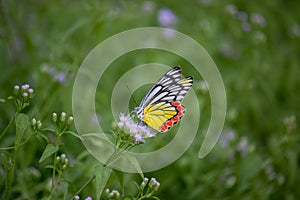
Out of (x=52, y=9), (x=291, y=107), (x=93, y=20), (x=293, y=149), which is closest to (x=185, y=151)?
(x=293, y=149)

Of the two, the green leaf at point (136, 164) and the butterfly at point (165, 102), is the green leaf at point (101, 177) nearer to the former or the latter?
the green leaf at point (136, 164)

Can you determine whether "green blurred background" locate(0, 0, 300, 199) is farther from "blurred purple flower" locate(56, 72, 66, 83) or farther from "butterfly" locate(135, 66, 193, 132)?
"butterfly" locate(135, 66, 193, 132)

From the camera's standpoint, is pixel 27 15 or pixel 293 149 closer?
pixel 293 149

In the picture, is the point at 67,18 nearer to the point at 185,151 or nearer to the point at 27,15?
the point at 27,15

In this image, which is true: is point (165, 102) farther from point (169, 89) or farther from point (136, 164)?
point (136, 164)

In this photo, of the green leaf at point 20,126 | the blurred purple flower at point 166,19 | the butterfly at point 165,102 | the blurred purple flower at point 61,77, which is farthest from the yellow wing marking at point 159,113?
the blurred purple flower at point 166,19

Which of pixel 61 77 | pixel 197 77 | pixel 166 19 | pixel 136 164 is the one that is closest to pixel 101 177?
pixel 136 164
